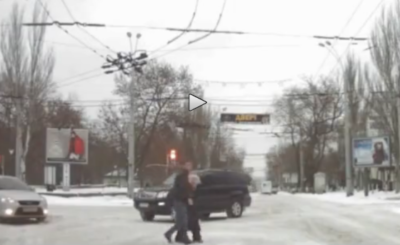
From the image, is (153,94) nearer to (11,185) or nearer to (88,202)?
(88,202)

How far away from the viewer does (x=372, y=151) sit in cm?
5128

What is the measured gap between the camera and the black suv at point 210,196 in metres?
22.8

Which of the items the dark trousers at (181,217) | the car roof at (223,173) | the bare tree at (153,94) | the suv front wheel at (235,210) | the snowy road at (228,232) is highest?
the bare tree at (153,94)

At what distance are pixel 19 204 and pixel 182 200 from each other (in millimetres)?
8174

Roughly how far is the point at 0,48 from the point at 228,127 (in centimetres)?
1583

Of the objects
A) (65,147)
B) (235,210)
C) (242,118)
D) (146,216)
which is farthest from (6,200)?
(65,147)

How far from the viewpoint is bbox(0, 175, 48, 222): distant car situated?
67.8 ft

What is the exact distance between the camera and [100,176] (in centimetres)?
10225

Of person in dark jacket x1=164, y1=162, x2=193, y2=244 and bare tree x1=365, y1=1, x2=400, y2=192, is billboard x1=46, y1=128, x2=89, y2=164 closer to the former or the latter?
bare tree x1=365, y1=1, x2=400, y2=192

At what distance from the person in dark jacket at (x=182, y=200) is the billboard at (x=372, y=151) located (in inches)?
1505

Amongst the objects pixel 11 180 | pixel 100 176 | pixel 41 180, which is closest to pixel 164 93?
pixel 11 180

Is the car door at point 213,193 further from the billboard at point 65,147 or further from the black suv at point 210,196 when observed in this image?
the billboard at point 65,147

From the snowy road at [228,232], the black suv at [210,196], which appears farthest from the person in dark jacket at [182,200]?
the black suv at [210,196]

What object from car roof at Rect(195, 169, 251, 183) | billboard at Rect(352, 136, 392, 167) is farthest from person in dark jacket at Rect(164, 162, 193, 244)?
billboard at Rect(352, 136, 392, 167)
